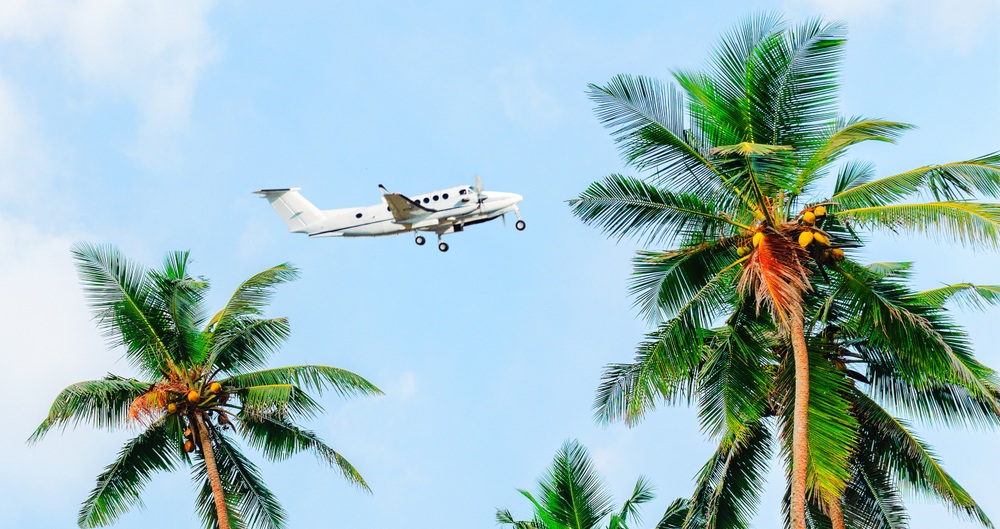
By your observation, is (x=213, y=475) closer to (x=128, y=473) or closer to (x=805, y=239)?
(x=128, y=473)

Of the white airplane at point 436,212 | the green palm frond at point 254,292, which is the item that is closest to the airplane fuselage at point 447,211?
the white airplane at point 436,212

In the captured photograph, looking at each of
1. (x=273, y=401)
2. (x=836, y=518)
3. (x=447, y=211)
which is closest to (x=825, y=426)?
(x=836, y=518)

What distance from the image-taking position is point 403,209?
146 ft

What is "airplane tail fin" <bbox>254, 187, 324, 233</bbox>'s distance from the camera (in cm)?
5075

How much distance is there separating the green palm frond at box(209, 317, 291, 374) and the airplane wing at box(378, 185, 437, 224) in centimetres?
1954

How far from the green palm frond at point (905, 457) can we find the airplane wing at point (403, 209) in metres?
25.0

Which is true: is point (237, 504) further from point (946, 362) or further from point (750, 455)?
point (946, 362)

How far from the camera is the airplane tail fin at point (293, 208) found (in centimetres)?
5075

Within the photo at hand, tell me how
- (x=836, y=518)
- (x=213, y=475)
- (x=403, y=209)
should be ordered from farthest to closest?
(x=403, y=209) → (x=213, y=475) → (x=836, y=518)

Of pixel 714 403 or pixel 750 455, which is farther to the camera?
pixel 750 455

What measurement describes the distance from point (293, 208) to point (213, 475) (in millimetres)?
29782

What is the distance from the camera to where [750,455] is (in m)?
20.0

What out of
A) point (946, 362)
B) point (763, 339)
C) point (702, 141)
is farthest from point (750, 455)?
point (702, 141)

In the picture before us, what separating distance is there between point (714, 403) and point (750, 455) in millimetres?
2296
